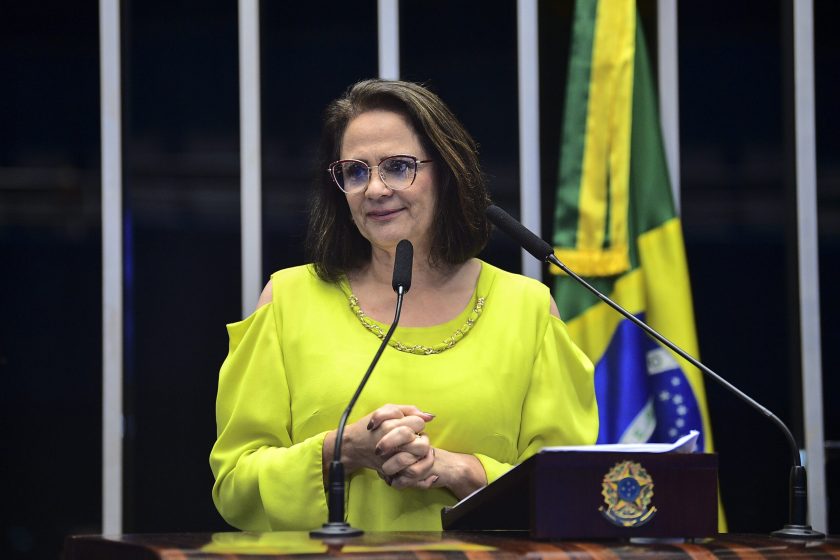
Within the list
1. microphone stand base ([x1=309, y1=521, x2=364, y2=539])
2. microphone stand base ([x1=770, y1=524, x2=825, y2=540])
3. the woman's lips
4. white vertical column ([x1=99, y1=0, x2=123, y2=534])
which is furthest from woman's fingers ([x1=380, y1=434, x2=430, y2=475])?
white vertical column ([x1=99, y1=0, x2=123, y2=534])

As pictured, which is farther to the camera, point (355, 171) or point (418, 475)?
point (355, 171)

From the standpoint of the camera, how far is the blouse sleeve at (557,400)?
224cm

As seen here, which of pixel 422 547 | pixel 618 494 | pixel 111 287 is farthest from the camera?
pixel 111 287

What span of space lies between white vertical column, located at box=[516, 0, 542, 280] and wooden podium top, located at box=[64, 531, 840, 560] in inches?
73.1

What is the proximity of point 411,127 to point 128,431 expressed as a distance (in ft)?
5.03

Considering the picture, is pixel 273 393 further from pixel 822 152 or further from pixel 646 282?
pixel 822 152

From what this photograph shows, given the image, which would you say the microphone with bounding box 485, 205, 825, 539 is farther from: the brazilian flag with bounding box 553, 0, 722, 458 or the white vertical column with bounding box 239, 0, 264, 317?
the white vertical column with bounding box 239, 0, 264, 317

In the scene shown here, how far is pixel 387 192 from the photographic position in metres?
2.24

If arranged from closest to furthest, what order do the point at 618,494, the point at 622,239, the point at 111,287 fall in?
the point at 618,494, the point at 622,239, the point at 111,287

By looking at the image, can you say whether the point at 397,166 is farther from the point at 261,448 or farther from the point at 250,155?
the point at 250,155

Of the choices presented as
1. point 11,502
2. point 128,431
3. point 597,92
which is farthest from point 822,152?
point 11,502

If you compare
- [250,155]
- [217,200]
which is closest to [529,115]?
[250,155]

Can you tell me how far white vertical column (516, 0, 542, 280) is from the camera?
3420mm

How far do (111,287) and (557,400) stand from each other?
1610mm
